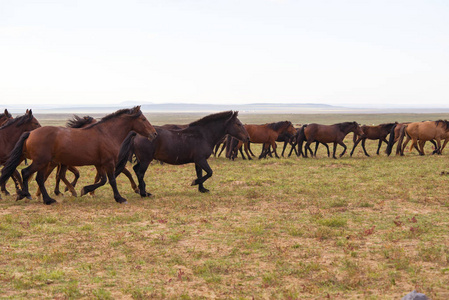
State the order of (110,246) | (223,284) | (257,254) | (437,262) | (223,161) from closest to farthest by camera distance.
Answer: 1. (223,284)
2. (437,262)
3. (257,254)
4. (110,246)
5. (223,161)

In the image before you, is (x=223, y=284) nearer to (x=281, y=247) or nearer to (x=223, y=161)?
(x=281, y=247)

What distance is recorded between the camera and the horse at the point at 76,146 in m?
10.4

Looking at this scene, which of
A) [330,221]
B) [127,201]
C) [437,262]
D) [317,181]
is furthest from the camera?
[317,181]

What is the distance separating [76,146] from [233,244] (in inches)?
198

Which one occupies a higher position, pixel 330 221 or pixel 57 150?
pixel 57 150

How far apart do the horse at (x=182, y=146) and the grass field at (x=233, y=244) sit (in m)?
0.83

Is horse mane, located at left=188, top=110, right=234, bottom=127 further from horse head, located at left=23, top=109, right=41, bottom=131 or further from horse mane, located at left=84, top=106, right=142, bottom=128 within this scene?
horse head, located at left=23, top=109, right=41, bottom=131

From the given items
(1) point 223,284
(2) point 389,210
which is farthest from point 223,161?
(1) point 223,284

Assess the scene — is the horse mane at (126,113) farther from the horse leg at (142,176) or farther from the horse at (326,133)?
the horse at (326,133)

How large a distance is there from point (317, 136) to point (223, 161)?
5.34 metres

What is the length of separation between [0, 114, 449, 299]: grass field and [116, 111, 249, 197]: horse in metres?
0.83

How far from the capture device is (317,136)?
2381 centimetres

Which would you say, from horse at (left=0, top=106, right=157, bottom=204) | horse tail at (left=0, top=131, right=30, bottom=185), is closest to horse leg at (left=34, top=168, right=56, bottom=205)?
horse at (left=0, top=106, right=157, bottom=204)

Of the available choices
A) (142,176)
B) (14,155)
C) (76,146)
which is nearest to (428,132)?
(142,176)
